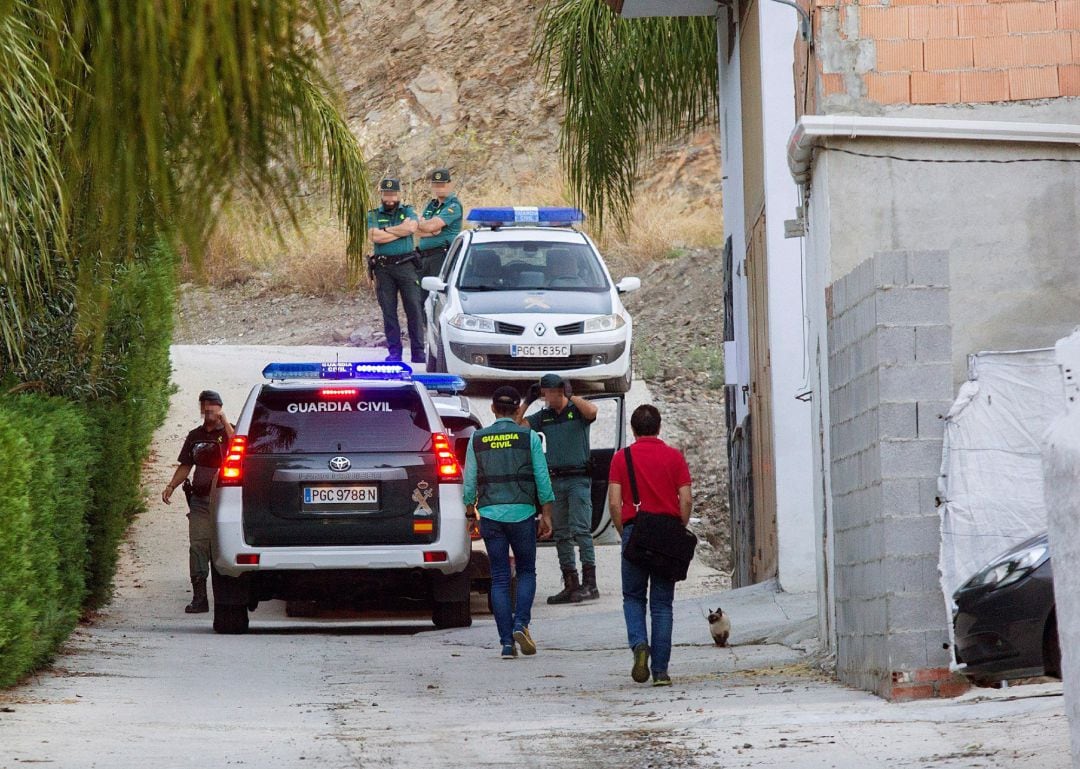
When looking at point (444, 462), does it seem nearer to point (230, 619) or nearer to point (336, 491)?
point (336, 491)

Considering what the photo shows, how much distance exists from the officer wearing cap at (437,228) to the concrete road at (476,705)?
8.54 metres

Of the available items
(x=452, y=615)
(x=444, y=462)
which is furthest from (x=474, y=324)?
(x=444, y=462)

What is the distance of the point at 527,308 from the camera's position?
1908 cm

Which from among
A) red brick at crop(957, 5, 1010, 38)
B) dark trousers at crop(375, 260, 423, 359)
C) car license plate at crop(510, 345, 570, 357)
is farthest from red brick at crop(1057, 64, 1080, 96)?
dark trousers at crop(375, 260, 423, 359)

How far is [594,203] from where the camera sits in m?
22.1

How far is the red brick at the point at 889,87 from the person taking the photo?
365 inches

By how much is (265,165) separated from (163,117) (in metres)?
0.22

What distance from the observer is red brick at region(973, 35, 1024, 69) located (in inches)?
364

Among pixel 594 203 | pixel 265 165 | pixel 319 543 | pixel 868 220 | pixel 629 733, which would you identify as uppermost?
pixel 594 203

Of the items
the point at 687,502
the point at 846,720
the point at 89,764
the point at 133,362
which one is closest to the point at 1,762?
the point at 89,764

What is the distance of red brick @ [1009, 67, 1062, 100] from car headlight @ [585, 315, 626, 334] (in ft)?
32.9

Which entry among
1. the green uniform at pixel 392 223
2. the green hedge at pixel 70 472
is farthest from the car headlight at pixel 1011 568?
A: the green uniform at pixel 392 223

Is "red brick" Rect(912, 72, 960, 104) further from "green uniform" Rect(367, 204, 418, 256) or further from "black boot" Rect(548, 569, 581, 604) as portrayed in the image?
"green uniform" Rect(367, 204, 418, 256)

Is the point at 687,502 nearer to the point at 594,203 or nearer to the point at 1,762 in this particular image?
the point at 1,762
